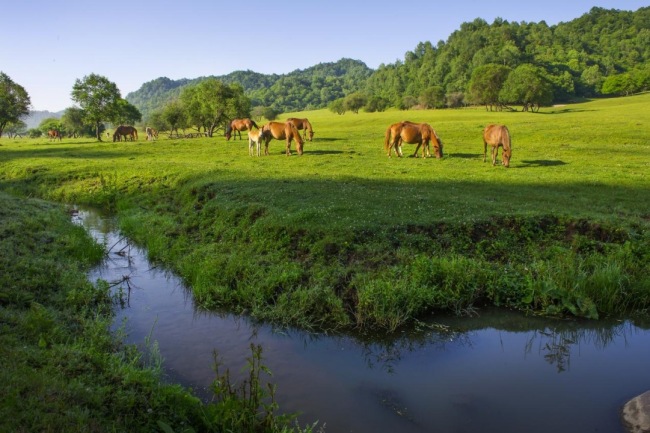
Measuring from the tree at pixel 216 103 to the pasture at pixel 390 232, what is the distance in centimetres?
2855

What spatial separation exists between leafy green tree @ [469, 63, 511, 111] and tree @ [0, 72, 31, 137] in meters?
64.5

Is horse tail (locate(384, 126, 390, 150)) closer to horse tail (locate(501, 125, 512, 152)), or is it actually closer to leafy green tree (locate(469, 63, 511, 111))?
horse tail (locate(501, 125, 512, 152))

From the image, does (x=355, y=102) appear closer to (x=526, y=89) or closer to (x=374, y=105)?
(x=374, y=105)

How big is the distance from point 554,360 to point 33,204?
18.1 meters

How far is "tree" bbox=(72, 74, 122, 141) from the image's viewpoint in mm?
49812

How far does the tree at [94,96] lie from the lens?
49.8m

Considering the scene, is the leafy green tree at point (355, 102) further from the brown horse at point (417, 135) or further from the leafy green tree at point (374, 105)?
the brown horse at point (417, 135)

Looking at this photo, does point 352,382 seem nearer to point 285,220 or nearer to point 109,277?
point 285,220

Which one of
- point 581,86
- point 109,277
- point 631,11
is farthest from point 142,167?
point 631,11

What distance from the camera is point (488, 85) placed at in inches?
3061

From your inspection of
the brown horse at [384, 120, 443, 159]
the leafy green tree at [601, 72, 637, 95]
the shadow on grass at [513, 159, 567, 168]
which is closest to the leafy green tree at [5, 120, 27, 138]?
the brown horse at [384, 120, 443, 159]

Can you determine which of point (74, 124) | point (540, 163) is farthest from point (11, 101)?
point (540, 163)

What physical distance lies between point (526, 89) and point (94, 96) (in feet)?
189

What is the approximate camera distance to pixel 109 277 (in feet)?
40.3
